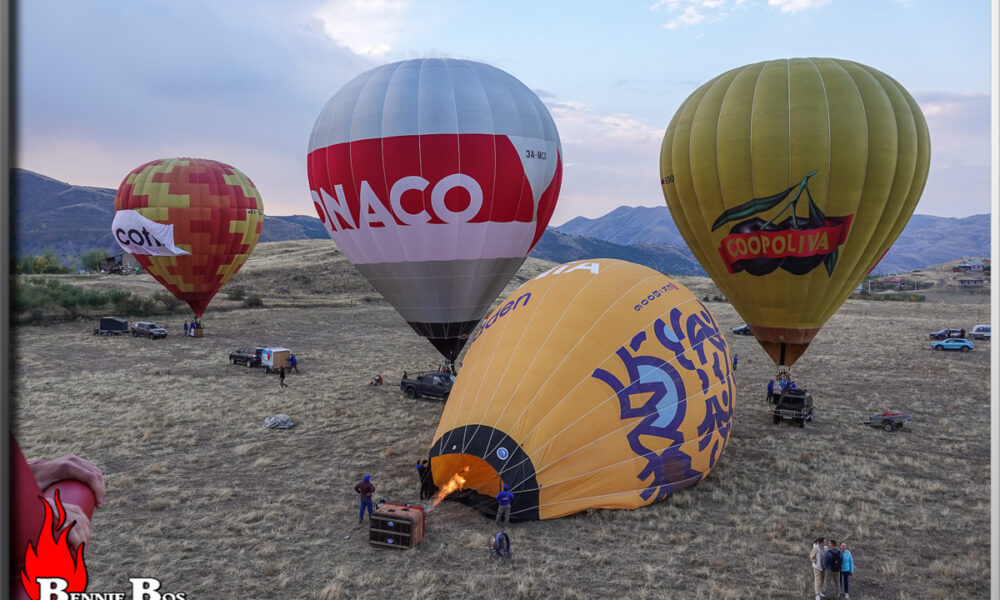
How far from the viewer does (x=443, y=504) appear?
1175cm

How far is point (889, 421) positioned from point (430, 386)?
552 inches

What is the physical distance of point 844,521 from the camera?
11.3m

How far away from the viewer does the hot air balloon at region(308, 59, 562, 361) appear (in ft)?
53.5

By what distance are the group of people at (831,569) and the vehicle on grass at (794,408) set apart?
29.6ft

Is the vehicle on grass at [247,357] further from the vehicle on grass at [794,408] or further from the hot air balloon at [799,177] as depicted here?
the vehicle on grass at [794,408]

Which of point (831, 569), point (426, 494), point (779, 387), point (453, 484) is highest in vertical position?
point (779, 387)

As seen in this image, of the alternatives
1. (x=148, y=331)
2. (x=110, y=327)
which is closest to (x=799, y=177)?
(x=148, y=331)

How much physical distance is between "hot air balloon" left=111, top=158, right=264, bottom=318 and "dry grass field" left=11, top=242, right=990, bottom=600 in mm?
6442

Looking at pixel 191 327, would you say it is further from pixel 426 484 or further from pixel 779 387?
pixel 779 387

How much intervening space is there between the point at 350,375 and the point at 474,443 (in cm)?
1483

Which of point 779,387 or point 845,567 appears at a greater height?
point 779,387

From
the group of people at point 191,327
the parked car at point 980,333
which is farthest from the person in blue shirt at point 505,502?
the parked car at point 980,333

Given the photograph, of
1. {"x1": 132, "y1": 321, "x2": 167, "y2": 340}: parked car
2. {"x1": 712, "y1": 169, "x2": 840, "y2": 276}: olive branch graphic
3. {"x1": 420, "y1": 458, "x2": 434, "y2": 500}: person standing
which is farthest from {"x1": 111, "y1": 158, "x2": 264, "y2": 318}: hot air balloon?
{"x1": 712, "y1": 169, "x2": 840, "y2": 276}: olive branch graphic

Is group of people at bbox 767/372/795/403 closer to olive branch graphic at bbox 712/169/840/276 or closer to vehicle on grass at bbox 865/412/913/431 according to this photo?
vehicle on grass at bbox 865/412/913/431
